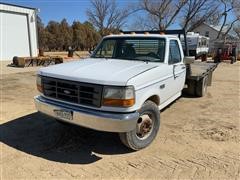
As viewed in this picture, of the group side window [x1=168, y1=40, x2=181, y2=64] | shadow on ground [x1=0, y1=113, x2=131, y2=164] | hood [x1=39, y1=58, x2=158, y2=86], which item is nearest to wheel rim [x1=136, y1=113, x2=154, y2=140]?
shadow on ground [x1=0, y1=113, x2=131, y2=164]

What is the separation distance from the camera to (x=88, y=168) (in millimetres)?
3670

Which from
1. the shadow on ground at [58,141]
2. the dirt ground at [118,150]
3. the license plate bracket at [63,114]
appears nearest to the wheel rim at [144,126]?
the dirt ground at [118,150]

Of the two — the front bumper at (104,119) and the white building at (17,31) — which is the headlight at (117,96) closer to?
the front bumper at (104,119)

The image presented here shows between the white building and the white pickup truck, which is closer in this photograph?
the white pickup truck

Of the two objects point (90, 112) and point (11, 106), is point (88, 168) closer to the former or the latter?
point (90, 112)

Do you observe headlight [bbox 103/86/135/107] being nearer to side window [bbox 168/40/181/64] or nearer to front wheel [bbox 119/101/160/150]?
front wheel [bbox 119/101/160/150]

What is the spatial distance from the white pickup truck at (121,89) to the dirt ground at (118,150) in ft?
1.41

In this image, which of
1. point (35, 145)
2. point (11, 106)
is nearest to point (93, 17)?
point (11, 106)

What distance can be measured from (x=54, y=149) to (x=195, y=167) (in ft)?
Answer: 7.23

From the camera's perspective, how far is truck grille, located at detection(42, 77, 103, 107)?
369 centimetres

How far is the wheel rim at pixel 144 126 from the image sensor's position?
Result: 418cm

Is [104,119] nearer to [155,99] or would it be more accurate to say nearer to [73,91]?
[73,91]

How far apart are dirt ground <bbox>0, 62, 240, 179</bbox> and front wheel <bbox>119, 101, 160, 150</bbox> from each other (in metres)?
0.14

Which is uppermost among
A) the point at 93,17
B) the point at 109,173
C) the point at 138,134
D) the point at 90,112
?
the point at 93,17
